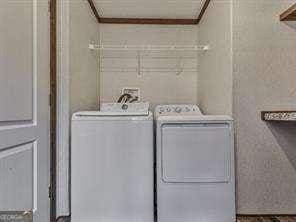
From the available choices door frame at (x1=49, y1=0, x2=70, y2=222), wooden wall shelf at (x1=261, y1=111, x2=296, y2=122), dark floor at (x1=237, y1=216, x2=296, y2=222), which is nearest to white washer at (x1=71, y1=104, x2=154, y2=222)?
door frame at (x1=49, y1=0, x2=70, y2=222)

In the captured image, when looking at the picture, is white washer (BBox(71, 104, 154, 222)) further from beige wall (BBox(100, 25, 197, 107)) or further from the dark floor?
beige wall (BBox(100, 25, 197, 107))

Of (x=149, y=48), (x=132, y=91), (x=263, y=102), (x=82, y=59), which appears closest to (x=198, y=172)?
(x=263, y=102)

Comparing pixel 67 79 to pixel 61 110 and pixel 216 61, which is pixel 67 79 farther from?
pixel 216 61

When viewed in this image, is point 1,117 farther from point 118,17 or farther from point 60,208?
point 118,17

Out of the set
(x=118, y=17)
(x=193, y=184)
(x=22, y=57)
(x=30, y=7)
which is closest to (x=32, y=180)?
(x=22, y=57)

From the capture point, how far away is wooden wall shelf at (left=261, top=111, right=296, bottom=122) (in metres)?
2.06

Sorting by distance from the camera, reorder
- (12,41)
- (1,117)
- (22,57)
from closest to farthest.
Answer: (1,117), (12,41), (22,57)

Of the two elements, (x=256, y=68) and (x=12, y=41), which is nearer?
(x=12, y=41)

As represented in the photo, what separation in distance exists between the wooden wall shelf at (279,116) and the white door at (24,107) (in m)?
1.64

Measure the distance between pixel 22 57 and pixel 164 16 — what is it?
2.36m

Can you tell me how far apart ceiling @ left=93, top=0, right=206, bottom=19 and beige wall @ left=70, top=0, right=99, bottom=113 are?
192 mm

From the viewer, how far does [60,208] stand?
95.7 inches

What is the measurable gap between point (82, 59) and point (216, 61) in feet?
4.25

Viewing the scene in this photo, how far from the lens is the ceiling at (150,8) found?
10.2 ft
